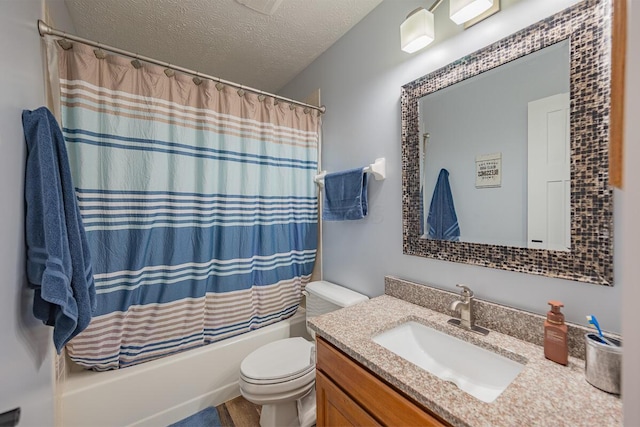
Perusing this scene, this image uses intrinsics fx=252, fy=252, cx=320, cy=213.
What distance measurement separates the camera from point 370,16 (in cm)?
143

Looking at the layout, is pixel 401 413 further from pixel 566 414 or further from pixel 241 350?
pixel 241 350

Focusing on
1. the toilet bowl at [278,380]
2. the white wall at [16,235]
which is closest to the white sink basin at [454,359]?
the toilet bowl at [278,380]

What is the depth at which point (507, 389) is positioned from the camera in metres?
0.63

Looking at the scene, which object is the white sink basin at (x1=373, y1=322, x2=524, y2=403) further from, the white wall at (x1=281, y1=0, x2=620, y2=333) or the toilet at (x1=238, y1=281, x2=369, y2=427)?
the toilet at (x1=238, y1=281, x2=369, y2=427)

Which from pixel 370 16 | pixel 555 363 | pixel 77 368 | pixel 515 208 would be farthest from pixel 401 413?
pixel 370 16

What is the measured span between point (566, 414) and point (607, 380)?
169 millimetres

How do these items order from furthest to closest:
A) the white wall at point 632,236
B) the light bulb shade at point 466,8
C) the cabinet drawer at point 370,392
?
the light bulb shade at point 466,8
the cabinet drawer at point 370,392
the white wall at point 632,236

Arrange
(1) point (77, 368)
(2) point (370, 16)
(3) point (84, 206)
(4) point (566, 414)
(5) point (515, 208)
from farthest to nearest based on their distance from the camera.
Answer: (2) point (370, 16)
(1) point (77, 368)
(3) point (84, 206)
(5) point (515, 208)
(4) point (566, 414)

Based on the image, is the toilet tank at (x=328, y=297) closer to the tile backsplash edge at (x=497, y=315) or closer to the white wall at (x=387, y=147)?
the white wall at (x=387, y=147)

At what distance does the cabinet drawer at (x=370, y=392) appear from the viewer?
650mm

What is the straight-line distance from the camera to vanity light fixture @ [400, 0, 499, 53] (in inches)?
35.2

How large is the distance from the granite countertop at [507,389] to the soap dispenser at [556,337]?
0.02 metres

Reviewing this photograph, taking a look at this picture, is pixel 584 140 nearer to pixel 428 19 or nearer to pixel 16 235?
pixel 428 19

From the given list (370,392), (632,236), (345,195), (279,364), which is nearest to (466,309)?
(370,392)
